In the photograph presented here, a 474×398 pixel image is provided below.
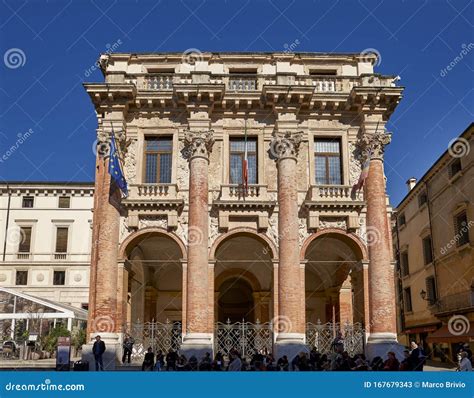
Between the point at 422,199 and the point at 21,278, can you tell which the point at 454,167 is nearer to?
the point at 422,199

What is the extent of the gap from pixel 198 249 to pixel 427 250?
74.3ft

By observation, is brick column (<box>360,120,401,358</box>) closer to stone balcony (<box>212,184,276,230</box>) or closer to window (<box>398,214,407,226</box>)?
stone balcony (<box>212,184,276,230</box>)

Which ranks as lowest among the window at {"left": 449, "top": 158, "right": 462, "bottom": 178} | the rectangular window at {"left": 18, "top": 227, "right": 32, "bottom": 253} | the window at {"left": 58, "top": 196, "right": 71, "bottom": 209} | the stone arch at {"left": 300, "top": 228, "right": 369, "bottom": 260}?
the stone arch at {"left": 300, "top": 228, "right": 369, "bottom": 260}

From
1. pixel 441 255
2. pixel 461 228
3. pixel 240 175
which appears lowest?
pixel 441 255

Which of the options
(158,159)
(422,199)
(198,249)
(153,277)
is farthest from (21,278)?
(422,199)

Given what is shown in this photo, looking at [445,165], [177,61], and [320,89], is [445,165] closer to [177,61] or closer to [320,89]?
[320,89]

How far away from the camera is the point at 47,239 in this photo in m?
46.8

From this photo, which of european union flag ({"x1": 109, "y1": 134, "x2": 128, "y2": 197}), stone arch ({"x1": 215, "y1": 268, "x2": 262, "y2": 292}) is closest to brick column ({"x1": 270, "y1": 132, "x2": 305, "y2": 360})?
stone arch ({"x1": 215, "y1": 268, "x2": 262, "y2": 292})

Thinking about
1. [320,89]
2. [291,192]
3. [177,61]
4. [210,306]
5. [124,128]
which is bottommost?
[210,306]

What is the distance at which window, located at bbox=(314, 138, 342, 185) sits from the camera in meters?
24.6

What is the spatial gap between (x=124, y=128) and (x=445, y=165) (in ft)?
70.5

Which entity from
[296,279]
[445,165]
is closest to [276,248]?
[296,279]

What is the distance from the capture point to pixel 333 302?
28750mm

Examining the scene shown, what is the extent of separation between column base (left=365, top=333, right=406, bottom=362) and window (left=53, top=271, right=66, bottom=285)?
31249 mm
